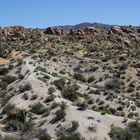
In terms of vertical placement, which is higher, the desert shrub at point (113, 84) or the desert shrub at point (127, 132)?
the desert shrub at point (127, 132)

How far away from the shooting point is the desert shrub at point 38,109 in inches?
1738

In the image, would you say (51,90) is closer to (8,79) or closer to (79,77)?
(8,79)

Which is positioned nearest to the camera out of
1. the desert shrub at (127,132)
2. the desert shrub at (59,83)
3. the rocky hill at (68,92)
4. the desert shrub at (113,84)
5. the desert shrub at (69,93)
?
the desert shrub at (127,132)

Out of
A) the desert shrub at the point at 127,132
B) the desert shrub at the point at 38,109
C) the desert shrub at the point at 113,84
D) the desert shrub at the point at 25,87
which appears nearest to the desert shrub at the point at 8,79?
the desert shrub at the point at 25,87

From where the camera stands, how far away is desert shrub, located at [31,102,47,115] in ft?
145

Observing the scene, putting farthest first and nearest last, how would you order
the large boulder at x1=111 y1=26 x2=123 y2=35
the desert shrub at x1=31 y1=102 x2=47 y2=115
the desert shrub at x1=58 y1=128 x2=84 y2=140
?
the large boulder at x1=111 y1=26 x2=123 y2=35 < the desert shrub at x1=31 y1=102 x2=47 y2=115 < the desert shrub at x1=58 y1=128 x2=84 y2=140

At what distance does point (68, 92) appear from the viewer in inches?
2035

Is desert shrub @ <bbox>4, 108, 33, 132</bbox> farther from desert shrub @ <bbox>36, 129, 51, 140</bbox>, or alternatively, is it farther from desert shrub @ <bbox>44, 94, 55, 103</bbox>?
desert shrub @ <bbox>44, 94, 55, 103</bbox>

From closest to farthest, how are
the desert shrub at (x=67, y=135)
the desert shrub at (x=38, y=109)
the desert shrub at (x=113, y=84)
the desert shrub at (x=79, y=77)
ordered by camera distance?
the desert shrub at (x=67, y=135) < the desert shrub at (x=38, y=109) < the desert shrub at (x=113, y=84) < the desert shrub at (x=79, y=77)

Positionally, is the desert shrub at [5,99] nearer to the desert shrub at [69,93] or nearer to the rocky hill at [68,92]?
the rocky hill at [68,92]

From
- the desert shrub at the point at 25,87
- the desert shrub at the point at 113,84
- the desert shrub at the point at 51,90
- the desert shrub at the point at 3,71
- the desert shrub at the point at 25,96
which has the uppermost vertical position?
the desert shrub at the point at 25,87

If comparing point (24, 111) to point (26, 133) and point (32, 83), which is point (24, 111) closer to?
point (26, 133)

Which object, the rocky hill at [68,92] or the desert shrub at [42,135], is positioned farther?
the rocky hill at [68,92]

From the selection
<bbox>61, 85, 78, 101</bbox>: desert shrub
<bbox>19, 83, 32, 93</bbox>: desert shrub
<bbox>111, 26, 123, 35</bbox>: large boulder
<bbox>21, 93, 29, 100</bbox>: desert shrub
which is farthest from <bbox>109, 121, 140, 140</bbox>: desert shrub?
<bbox>111, 26, 123, 35</bbox>: large boulder
